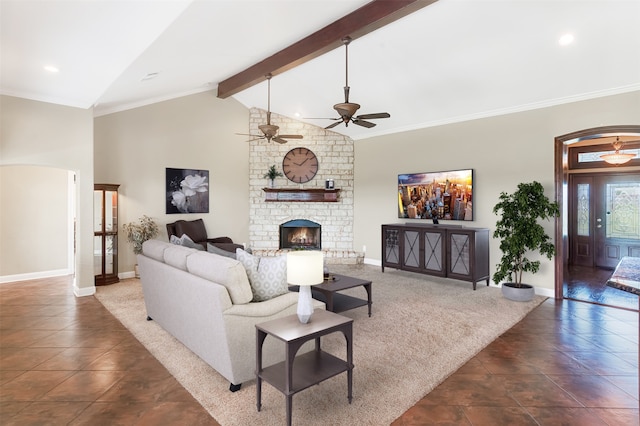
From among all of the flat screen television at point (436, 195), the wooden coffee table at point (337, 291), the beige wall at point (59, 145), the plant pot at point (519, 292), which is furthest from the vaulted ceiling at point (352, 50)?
the wooden coffee table at point (337, 291)

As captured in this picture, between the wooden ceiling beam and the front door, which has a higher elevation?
the wooden ceiling beam

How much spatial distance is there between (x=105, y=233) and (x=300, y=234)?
4116mm

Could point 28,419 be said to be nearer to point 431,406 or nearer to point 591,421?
point 431,406

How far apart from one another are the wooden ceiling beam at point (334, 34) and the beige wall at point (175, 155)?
60.9 inches

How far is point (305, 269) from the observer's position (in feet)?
7.71

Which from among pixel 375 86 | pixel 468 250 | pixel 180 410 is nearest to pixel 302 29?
pixel 375 86

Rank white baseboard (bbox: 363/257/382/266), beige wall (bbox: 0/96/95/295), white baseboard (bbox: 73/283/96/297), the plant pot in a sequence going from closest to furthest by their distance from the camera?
beige wall (bbox: 0/96/95/295)
the plant pot
white baseboard (bbox: 73/283/96/297)
white baseboard (bbox: 363/257/382/266)

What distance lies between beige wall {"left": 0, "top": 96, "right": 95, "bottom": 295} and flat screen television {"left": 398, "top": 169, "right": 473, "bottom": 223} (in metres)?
5.58

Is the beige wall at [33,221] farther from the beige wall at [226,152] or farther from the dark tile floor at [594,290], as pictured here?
the dark tile floor at [594,290]

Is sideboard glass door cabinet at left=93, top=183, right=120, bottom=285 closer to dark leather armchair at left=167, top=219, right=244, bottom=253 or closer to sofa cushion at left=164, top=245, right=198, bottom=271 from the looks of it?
dark leather armchair at left=167, top=219, right=244, bottom=253

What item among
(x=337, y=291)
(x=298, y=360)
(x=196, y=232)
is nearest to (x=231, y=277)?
(x=298, y=360)

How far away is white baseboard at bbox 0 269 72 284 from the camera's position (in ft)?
20.2

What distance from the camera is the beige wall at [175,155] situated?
6.41 metres

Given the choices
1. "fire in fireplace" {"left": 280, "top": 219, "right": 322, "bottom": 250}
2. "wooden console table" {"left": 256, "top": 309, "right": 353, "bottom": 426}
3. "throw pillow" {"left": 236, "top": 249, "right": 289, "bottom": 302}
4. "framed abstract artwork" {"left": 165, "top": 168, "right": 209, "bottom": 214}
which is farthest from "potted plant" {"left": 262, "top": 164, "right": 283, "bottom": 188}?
"wooden console table" {"left": 256, "top": 309, "right": 353, "bottom": 426}
